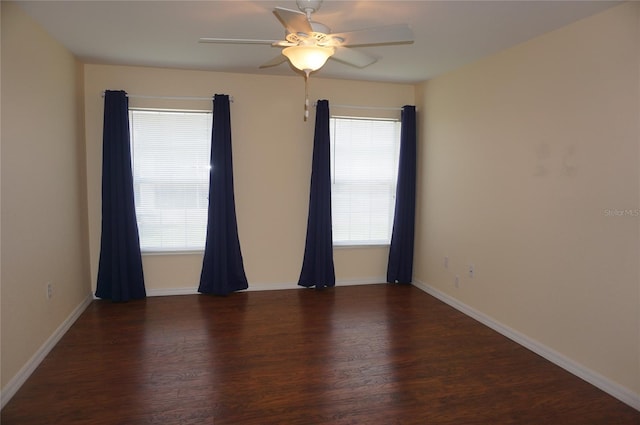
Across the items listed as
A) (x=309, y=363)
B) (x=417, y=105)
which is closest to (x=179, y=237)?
(x=309, y=363)

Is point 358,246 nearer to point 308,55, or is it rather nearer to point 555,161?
point 555,161

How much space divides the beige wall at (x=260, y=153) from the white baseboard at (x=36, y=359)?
78 centimetres

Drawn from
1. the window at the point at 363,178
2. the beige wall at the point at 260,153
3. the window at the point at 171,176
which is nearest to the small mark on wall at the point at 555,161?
the window at the point at 363,178

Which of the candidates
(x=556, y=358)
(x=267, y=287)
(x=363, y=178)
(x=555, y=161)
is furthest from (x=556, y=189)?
(x=267, y=287)

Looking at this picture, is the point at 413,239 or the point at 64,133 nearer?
the point at 64,133

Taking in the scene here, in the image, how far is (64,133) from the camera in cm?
347

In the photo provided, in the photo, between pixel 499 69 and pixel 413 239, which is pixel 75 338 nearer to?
pixel 413 239

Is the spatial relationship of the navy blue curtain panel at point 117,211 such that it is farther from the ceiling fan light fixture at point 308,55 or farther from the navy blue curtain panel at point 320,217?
the ceiling fan light fixture at point 308,55

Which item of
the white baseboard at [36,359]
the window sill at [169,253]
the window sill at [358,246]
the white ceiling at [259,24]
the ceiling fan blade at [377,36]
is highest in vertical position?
the white ceiling at [259,24]

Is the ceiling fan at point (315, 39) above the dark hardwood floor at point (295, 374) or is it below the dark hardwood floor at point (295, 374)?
above

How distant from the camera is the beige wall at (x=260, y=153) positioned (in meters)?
4.19

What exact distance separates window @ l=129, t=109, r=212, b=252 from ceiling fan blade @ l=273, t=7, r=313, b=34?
2554 mm

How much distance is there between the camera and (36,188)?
2.86 metres

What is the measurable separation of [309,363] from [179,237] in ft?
7.44
